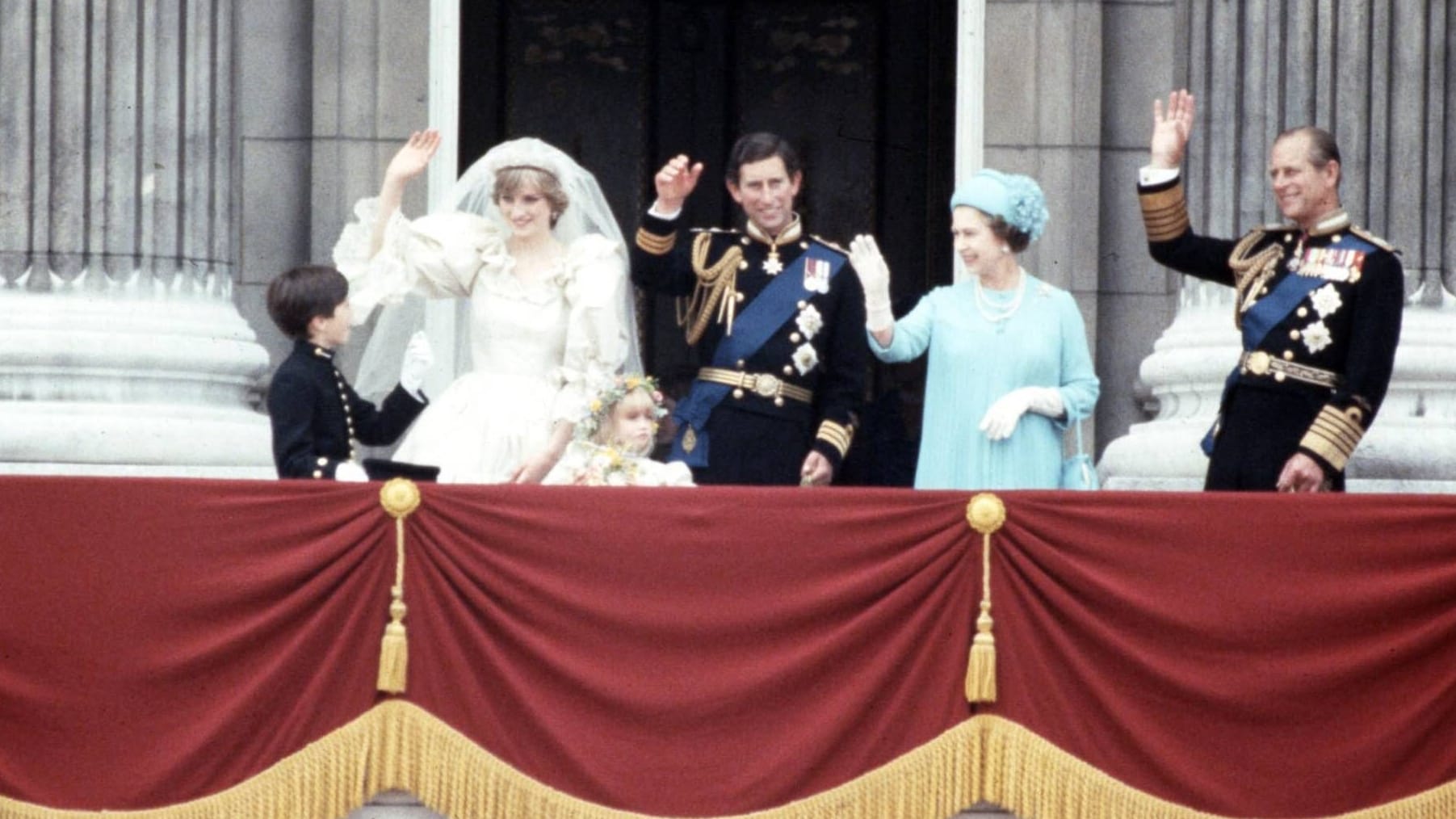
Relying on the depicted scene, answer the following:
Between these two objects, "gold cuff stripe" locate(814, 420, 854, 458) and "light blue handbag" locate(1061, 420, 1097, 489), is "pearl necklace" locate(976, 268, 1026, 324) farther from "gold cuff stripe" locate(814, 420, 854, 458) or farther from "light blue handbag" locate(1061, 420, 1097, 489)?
"gold cuff stripe" locate(814, 420, 854, 458)

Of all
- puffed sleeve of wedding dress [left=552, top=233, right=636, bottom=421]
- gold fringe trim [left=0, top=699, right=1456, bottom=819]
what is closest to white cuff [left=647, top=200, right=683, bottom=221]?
puffed sleeve of wedding dress [left=552, top=233, right=636, bottom=421]

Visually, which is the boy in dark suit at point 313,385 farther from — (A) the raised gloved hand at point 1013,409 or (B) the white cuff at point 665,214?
(A) the raised gloved hand at point 1013,409

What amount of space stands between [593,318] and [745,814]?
1989mm

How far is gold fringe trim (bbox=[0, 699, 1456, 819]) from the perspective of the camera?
780 cm

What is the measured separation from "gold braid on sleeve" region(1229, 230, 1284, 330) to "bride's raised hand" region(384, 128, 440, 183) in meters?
2.51

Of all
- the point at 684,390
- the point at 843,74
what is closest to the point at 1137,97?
the point at 843,74

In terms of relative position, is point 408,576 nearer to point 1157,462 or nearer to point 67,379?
→ point 67,379

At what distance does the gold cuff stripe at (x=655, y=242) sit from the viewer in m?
9.10

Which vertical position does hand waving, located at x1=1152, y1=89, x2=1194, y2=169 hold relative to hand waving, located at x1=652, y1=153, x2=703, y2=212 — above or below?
above

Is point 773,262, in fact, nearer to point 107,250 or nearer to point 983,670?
point 983,670

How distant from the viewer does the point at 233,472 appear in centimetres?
971

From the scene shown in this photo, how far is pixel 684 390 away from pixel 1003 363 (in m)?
3.38

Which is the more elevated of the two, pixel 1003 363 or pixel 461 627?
pixel 1003 363

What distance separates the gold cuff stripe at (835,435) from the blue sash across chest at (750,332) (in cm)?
33
